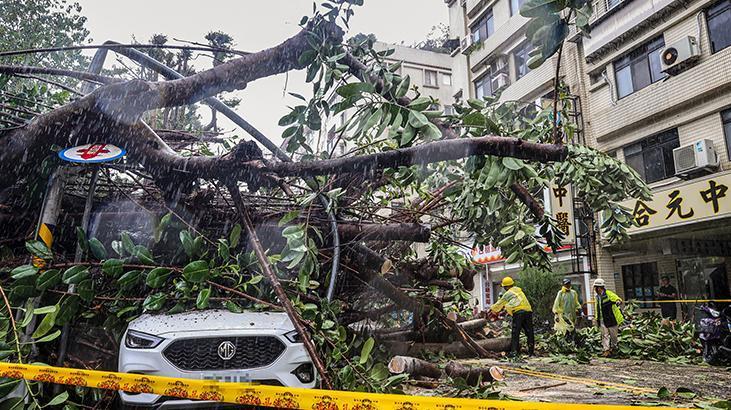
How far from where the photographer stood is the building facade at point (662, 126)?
11.9 meters

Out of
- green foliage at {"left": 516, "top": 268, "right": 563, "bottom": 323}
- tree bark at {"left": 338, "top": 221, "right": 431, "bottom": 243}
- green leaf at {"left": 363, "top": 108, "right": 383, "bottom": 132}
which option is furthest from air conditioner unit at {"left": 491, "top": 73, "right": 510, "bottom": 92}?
green leaf at {"left": 363, "top": 108, "right": 383, "bottom": 132}

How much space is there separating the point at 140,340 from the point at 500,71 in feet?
64.3

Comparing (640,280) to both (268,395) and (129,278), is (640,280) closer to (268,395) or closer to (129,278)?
(129,278)

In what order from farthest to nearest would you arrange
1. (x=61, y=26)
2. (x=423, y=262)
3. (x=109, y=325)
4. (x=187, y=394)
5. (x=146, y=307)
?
1. (x=61, y=26)
2. (x=423, y=262)
3. (x=109, y=325)
4. (x=146, y=307)
5. (x=187, y=394)

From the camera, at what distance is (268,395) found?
245 cm

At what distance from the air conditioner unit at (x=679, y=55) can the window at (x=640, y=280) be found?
577 cm

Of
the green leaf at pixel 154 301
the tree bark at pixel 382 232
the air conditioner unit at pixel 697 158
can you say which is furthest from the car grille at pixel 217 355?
the air conditioner unit at pixel 697 158

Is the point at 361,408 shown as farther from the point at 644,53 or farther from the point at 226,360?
the point at 644,53

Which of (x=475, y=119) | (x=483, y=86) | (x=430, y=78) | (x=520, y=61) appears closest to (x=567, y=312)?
(x=475, y=119)

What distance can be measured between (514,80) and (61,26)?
17859 mm

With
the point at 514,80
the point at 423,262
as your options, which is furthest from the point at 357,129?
the point at 514,80

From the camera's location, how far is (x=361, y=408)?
2.19 meters

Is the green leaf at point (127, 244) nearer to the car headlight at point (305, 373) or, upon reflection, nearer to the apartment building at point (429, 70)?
the car headlight at point (305, 373)

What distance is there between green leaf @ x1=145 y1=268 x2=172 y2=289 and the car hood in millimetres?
281
